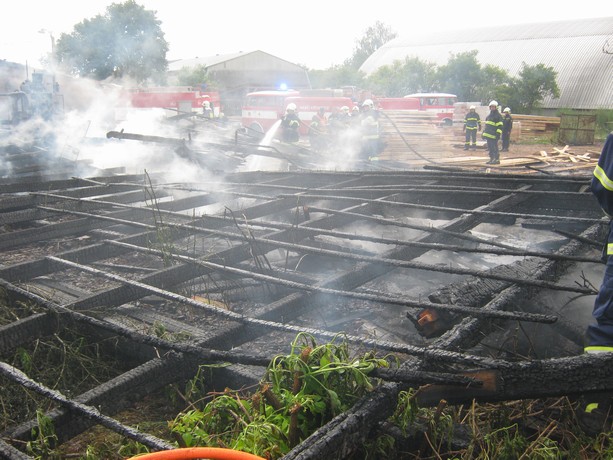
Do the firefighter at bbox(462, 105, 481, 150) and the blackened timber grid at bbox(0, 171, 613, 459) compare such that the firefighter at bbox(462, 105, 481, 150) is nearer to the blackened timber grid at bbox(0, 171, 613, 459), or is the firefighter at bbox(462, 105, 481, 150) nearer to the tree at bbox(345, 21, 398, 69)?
the blackened timber grid at bbox(0, 171, 613, 459)

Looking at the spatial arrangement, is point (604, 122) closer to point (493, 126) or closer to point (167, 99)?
point (493, 126)

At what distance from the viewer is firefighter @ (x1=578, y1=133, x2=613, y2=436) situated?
2.54 m

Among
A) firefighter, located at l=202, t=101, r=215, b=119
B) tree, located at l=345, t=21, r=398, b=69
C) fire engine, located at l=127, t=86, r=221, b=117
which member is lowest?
firefighter, located at l=202, t=101, r=215, b=119

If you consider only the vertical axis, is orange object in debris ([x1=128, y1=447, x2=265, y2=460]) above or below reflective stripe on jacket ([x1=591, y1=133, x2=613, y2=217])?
below

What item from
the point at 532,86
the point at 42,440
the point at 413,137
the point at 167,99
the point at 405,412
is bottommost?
the point at 42,440

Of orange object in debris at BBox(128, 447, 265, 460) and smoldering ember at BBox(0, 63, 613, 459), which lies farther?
smoldering ember at BBox(0, 63, 613, 459)

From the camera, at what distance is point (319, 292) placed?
3434mm

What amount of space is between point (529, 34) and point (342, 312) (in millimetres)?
45873

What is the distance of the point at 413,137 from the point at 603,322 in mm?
19105

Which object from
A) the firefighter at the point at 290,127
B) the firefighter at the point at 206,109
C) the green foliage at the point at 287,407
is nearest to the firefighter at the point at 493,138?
the firefighter at the point at 290,127

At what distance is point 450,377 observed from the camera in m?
2.22

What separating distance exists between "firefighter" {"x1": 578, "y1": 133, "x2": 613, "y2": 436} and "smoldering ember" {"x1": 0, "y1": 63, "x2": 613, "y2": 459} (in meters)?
0.23

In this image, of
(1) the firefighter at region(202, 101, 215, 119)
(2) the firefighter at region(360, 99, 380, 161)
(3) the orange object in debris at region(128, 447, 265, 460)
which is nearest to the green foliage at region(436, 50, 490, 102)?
(1) the firefighter at region(202, 101, 215, 119)

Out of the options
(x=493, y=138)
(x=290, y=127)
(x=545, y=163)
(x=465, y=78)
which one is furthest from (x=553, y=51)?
(x=290, y=127)
